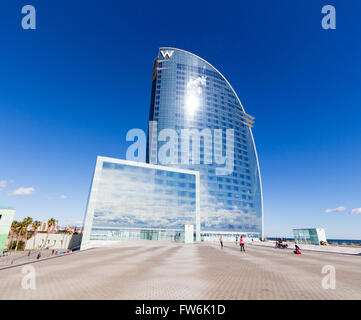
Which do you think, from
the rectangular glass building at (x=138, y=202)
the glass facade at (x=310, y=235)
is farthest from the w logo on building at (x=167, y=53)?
the glass facade at (x=310, y=235)

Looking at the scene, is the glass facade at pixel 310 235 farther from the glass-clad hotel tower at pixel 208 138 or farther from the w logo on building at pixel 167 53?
the w logo on building at pixel 167 53

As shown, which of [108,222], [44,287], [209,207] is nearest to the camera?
[44,287]

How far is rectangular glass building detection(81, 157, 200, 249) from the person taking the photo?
159 feet

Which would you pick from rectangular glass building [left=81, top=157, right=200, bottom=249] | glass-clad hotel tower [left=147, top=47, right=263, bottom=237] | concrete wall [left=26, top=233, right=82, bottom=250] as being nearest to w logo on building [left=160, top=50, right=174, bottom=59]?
glass-clad hotel tower [left=147, top=47, right=263, bottom=237]

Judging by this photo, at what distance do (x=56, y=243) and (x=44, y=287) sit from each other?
80.9 meters

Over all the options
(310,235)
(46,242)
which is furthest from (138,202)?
(46,242)

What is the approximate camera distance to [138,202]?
182 ft

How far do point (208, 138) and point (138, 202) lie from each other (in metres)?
54.9

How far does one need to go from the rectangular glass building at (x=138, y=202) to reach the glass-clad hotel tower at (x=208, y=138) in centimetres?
1900

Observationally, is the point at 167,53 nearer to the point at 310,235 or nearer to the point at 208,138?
the point at 208,138
